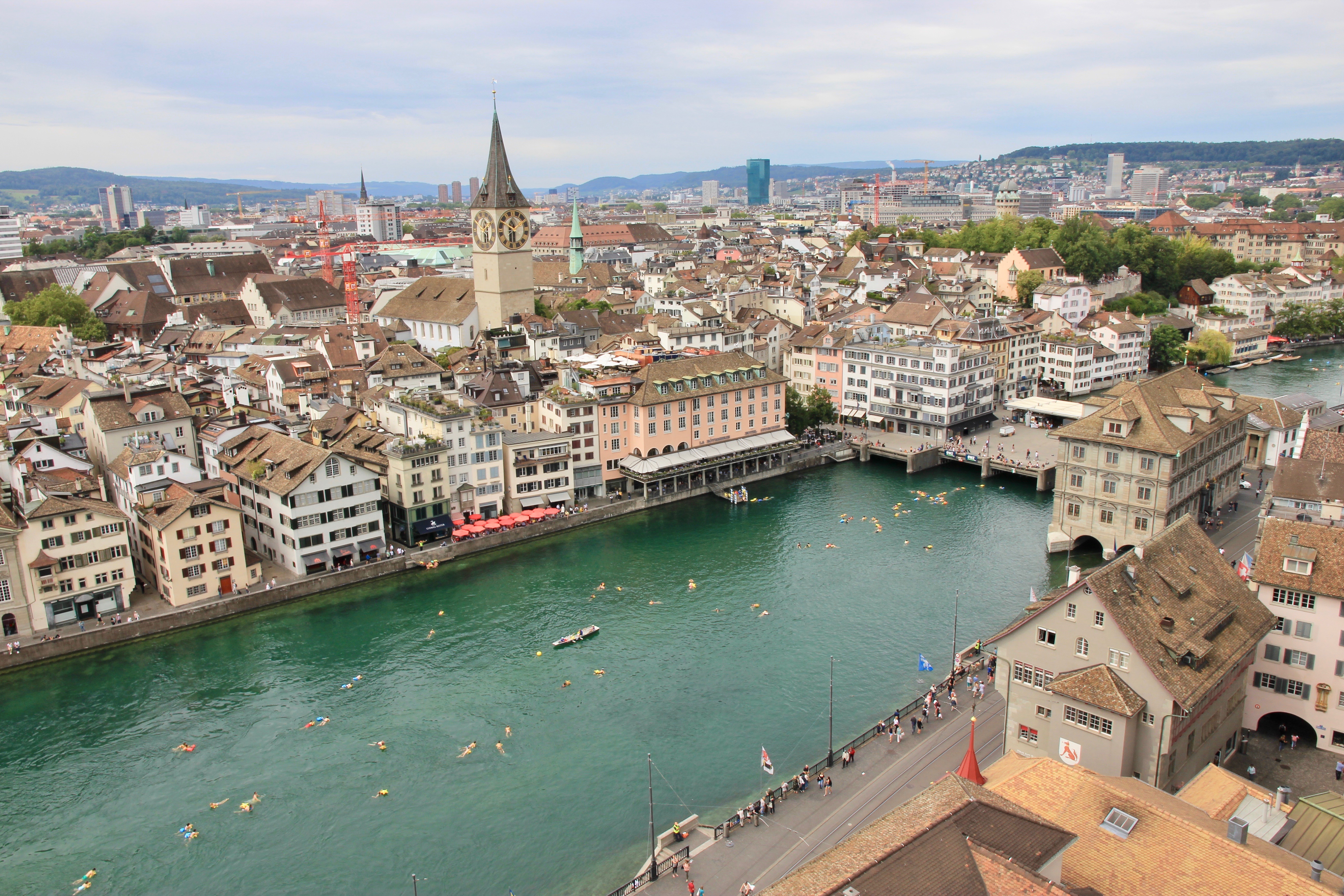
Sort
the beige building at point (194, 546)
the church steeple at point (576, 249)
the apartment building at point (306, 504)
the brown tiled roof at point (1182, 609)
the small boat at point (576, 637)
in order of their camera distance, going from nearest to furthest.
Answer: the brown tiled roof at point (1182, 609)
the small boat at point (576, 637)
the beige building at point (194, 546)
the apartment building at point (306, 504)
the church steeple at point (576, 249)

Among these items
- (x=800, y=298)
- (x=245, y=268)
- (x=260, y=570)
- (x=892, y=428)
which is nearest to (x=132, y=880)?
(x=260, y=570)

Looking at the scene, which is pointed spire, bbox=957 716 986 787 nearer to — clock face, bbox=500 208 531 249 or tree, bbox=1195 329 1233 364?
clock face, bbox=500 208 531 249

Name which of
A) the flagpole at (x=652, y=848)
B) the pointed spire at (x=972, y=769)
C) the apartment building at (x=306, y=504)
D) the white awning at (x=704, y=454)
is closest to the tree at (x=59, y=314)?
the apartment building at (x=306, y=504)

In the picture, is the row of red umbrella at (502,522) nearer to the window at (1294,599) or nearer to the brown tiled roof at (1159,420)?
the brown tiled roof at (1159,420)

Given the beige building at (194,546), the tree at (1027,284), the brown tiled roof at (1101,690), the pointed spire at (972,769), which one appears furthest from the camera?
the tree at (1027,284)

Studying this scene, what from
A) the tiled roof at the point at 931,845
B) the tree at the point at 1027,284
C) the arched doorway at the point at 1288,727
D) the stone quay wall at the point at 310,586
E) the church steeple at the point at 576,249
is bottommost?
the stone quay wall at the point at 310,586

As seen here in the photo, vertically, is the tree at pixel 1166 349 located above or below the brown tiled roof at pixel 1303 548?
below

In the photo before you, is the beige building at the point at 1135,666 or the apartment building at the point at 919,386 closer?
the beige building at the point at 1135,666
